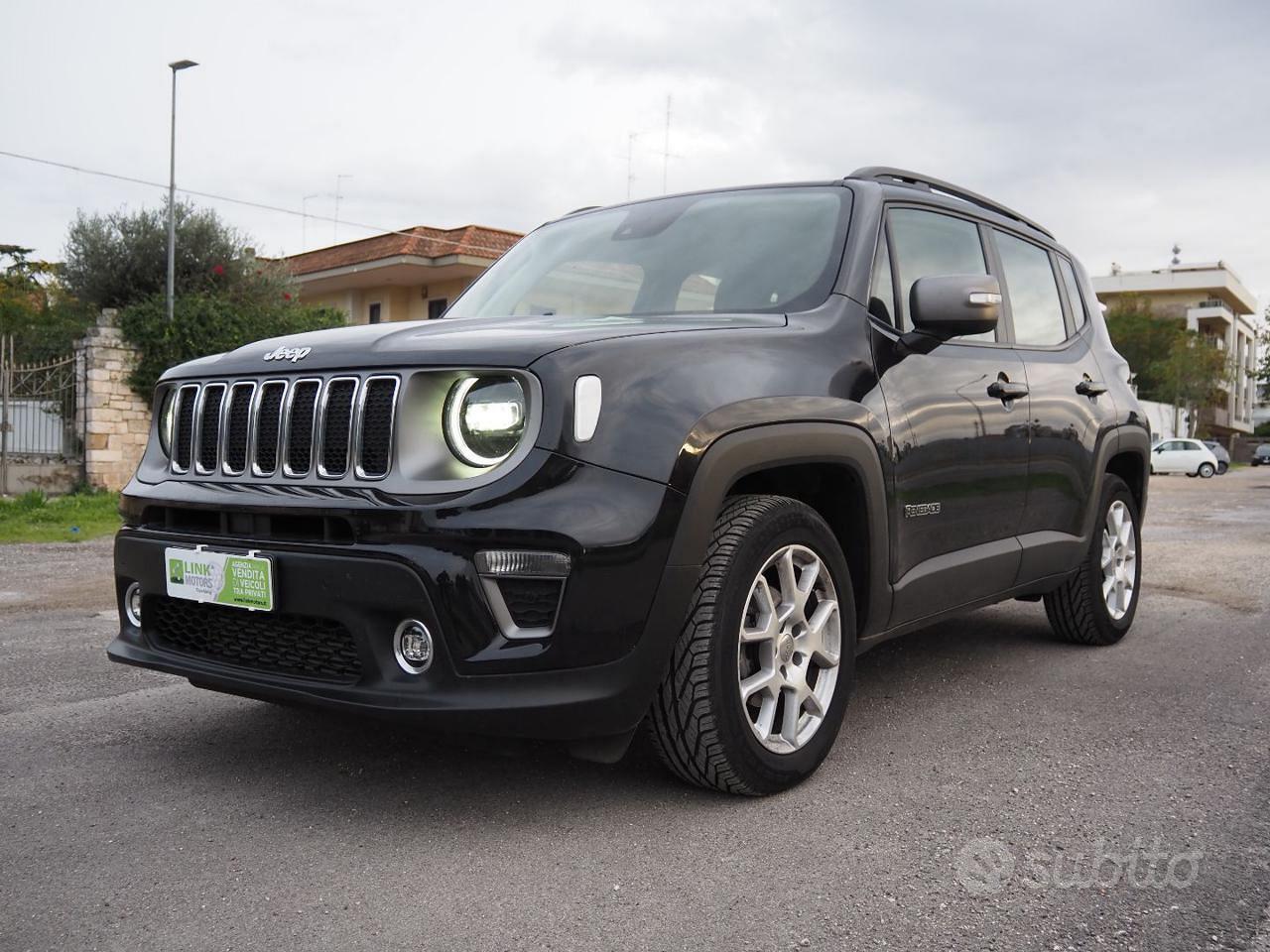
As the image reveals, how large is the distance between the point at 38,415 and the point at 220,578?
45.0 feet

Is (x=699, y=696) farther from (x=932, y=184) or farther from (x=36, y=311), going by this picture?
(x=36, y=311)

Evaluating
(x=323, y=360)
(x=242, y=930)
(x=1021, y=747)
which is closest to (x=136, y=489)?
(x=323, y=360)

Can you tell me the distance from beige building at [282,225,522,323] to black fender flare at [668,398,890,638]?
22735 mm

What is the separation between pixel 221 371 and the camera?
3.42 m

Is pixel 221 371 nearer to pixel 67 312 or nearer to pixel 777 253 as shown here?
pixel 777 253

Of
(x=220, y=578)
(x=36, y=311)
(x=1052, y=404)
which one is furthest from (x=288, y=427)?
(x=36, y=311)

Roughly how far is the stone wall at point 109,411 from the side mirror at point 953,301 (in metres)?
13.9

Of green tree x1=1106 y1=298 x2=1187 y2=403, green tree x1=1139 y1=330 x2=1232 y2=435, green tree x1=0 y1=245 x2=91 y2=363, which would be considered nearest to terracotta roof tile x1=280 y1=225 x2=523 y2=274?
green tree x1=0 y1=245 x2=91 y2=363

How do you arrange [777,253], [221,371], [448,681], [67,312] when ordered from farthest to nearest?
[67,312], [777,253], [221,371], [448,681]

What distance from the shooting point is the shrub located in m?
16.3

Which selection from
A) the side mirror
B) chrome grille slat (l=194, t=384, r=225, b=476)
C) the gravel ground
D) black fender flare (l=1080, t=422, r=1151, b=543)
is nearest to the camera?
the gravel ground

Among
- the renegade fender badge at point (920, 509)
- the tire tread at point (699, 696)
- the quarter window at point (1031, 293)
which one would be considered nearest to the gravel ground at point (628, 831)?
the tire tread at point (699, 696)

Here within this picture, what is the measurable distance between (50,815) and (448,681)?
1.13 meters

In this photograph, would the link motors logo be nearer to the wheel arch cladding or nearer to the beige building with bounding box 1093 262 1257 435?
the wheel arch cladding
